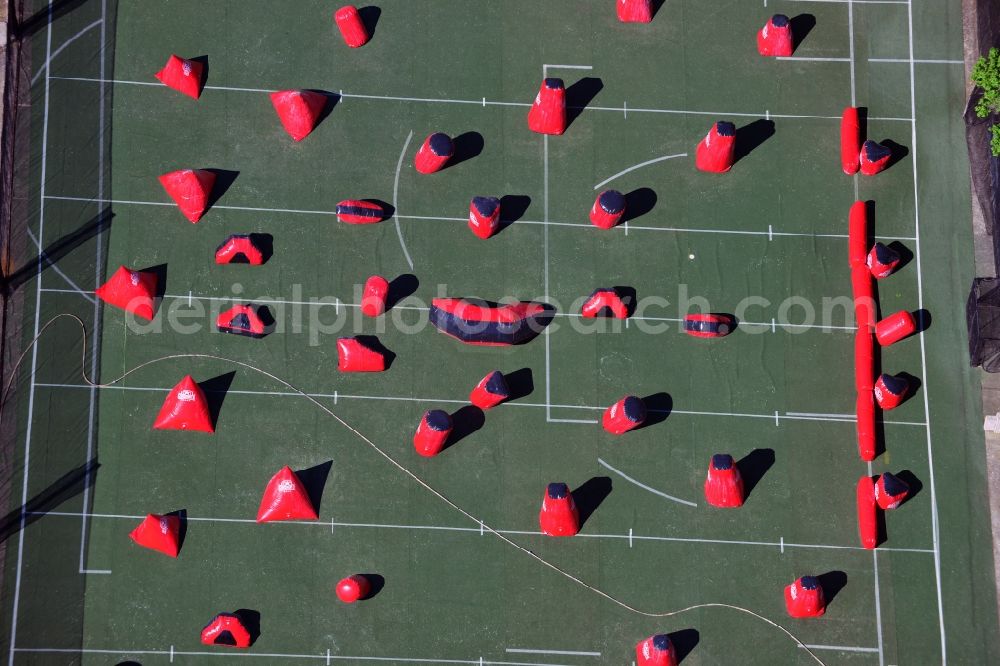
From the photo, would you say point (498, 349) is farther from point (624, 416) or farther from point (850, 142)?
Answer: point (850, 142)

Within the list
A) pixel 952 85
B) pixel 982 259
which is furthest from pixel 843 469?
pixel 952 85

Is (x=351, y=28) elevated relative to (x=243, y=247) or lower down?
elevated

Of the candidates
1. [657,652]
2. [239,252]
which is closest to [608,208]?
[239,252]

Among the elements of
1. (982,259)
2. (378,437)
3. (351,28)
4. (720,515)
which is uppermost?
(351,28)

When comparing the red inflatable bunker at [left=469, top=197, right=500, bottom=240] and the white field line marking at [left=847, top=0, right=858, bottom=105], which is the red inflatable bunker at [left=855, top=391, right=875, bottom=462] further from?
the red inflatable bunker at [left=469, top=197, right=500, bottom=240]

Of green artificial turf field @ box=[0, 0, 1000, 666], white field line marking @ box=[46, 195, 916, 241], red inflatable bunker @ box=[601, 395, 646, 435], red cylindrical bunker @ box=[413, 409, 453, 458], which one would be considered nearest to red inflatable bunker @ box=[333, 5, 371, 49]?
green artificial turf field @ box=[0, 0, 1000, 666]

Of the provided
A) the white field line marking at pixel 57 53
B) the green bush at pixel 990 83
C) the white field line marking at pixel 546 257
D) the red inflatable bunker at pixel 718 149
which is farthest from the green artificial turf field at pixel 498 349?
the green bush at pixel 990 83

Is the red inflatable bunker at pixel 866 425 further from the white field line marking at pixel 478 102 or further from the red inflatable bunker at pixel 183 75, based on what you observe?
the red inflatable bunker at pixel 183 75

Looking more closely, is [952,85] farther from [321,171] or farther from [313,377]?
[313,377]
